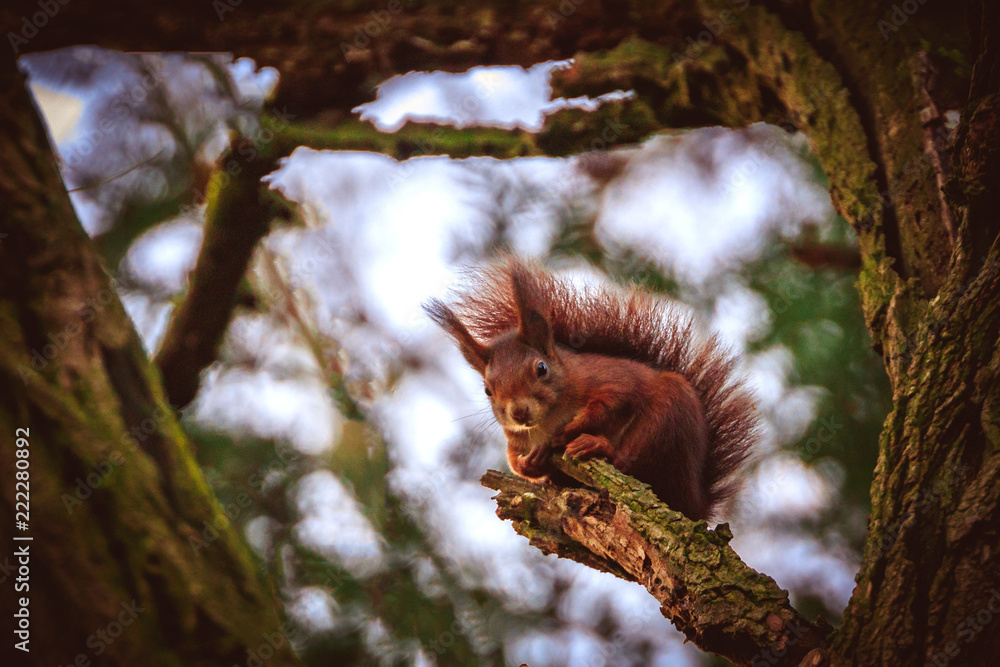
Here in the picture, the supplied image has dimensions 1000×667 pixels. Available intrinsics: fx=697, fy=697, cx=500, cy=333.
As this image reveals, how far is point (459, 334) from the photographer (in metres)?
2.60

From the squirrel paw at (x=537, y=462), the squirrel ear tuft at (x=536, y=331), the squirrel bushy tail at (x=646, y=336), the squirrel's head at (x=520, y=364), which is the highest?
the squirrel bushy tail at (x=646, y=336)

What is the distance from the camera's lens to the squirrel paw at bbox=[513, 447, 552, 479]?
2250mm

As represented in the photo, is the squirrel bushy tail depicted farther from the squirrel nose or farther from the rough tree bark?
the rough tree bark

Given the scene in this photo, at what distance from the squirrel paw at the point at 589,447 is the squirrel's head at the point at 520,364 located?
31 centimetres

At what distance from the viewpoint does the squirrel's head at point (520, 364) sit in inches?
94.6

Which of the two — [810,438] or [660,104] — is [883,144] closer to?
[660,104]

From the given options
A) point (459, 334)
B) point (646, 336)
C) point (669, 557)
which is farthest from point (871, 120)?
point (459, 334)

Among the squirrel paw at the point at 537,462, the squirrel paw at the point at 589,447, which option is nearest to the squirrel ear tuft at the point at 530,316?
the squirrel paw at the point at 537,462

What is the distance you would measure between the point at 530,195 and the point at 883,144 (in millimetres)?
1577

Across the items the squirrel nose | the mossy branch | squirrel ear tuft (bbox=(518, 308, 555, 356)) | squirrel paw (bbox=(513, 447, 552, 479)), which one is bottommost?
the mossy branch

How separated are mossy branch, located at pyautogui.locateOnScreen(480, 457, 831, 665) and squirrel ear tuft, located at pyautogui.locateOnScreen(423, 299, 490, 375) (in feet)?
2.33

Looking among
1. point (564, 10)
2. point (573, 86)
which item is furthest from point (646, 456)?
point (564, 10)

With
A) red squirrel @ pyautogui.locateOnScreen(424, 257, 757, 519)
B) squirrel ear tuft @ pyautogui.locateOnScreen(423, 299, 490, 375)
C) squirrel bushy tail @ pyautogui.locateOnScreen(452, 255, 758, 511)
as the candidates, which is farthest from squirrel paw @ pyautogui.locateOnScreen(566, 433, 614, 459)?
squirrel ear tuft @ pyautogui.locateOnScreen(423, 299, 490, 375)

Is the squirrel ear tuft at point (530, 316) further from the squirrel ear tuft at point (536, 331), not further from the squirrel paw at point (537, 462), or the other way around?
the squirrel paw at point (537, 462)
